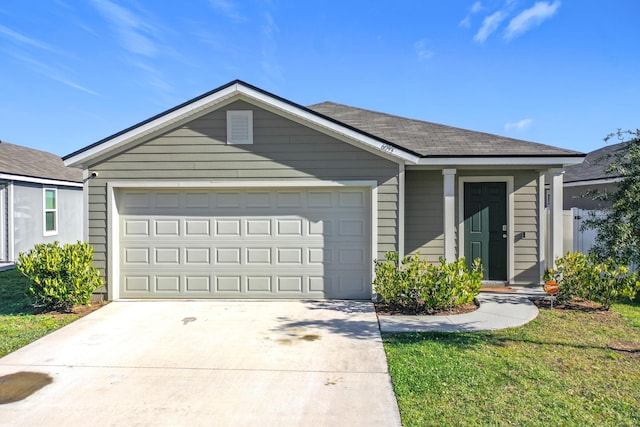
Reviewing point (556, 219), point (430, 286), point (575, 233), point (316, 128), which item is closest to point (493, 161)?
point (556, 219)

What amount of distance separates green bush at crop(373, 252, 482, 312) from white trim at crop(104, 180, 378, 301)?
0.70 meters

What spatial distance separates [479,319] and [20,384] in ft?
19.7

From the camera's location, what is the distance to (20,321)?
6391 mm

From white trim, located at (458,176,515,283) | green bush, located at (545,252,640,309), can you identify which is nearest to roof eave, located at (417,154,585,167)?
white trim, located at (458,176,515,283)

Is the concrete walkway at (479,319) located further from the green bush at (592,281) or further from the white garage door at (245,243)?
the white garage door at (245,243)

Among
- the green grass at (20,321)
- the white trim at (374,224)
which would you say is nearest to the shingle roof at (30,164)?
the green grass at (20,321)

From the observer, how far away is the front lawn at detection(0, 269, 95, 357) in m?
5.46

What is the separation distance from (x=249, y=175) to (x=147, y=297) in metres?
3.17

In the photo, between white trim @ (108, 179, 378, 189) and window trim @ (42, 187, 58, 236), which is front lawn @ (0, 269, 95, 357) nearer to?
white trim @ (108, 179, 378, 189)

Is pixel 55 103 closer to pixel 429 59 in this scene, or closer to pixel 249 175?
pixel 249 175

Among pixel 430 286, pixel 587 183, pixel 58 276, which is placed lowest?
pixel 430 286

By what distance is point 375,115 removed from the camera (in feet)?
37.1

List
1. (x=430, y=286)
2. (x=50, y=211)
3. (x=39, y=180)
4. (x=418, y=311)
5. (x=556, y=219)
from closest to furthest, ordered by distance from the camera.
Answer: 1. (x=430, y=286)
2. (x=418, y=311)
3. (x=556, y=219)
4. (x=39, y=180)
5. (x=50, y=211)

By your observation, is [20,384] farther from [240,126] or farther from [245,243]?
[240,126]
